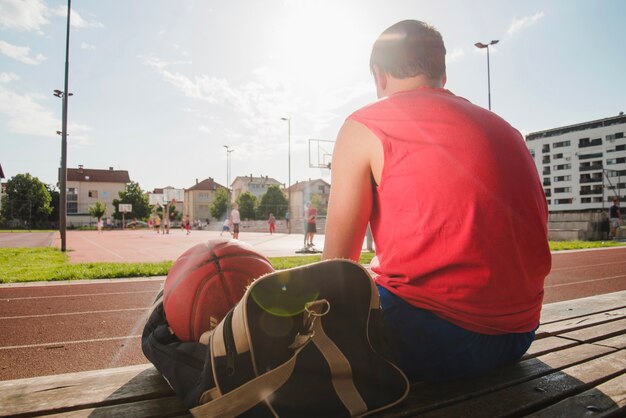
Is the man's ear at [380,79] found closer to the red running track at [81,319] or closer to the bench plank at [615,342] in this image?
the bench plank at [615,342]

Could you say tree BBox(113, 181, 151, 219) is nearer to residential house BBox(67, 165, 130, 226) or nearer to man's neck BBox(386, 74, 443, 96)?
residential house BBox(67, 165, 130, 226)

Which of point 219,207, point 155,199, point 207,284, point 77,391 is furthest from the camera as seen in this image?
point 219,207

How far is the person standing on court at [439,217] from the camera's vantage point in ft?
4.34

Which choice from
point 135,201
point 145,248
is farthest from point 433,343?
point 135,201

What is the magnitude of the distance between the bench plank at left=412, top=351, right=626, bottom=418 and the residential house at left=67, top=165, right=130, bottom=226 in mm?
104921

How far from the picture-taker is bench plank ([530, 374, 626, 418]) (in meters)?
1.31

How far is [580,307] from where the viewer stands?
10.2 feet

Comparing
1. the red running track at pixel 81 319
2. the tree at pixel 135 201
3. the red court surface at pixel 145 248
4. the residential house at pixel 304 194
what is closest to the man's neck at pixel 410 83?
the red running track at pixel 81 319

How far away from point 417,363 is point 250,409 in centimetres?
66

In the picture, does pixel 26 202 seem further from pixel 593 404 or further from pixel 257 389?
pixel 593 404

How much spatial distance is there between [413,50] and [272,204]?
83639 mm

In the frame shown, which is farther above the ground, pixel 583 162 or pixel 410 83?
pixel 583 162

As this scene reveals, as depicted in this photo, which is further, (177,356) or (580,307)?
(580,307)

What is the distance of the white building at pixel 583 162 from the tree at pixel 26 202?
4096 inches
